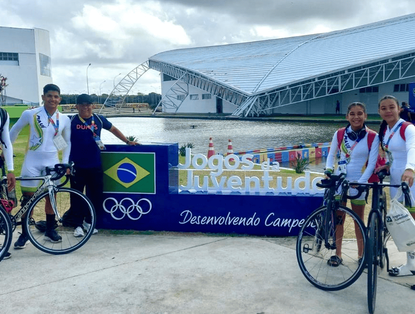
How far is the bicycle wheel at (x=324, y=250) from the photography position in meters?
3.66

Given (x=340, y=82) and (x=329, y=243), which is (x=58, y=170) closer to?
(x=329, y=243)

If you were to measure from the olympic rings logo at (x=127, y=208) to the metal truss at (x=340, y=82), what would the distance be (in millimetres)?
35316

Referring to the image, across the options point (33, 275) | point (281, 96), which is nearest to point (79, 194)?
point (33, 275)

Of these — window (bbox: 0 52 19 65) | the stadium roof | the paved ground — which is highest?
window (bbox: 0 52 19 65)

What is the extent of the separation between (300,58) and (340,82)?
7.41 metres

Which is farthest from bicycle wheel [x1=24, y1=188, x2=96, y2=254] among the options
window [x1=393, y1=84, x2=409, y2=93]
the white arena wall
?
the white arena wall

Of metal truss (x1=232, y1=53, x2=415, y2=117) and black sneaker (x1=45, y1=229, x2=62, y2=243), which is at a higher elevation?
metal truss (x1=232, y1=53, x2=415, y2=117)

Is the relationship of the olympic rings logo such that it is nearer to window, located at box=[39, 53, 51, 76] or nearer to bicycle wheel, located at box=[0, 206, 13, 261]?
bicycle wheel, located at box=[0, 206, 13, 261]

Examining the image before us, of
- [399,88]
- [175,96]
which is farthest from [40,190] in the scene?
[175,96]

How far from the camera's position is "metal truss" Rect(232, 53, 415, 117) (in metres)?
37.0

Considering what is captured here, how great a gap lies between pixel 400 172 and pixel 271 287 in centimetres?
158

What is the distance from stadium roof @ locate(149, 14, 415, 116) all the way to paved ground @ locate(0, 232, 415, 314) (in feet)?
116

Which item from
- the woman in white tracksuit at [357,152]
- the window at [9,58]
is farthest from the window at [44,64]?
the woman in white tracksuit at [357,152]

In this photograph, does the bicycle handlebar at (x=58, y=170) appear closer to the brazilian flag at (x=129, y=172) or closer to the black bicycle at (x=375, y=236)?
the brazilian flag at (x=129, y=172)
